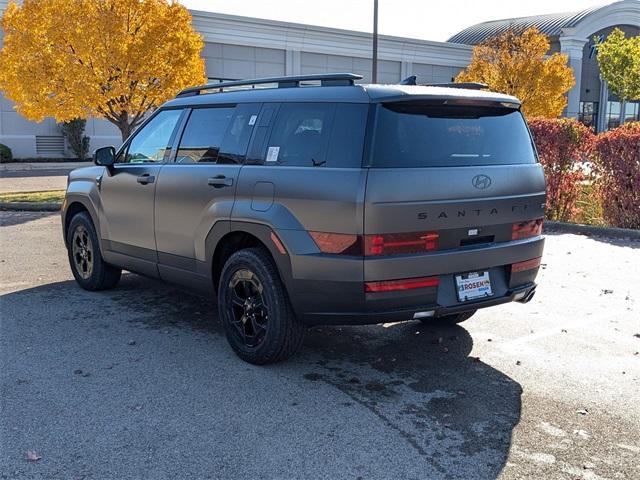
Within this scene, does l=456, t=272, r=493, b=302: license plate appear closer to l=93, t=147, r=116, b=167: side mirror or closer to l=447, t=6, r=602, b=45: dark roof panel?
l=93, t=147, r=116, b=167: side mirror

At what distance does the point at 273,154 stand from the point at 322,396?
5.53ft

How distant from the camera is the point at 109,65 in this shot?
1612cm

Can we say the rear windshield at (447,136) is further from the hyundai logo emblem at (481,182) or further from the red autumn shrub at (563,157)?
the red autumn shrub at (563,157)

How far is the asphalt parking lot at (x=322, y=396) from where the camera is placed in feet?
11.1

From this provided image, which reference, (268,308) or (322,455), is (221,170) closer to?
(268,308)

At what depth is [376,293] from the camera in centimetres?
411

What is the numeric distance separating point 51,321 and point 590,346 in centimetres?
452

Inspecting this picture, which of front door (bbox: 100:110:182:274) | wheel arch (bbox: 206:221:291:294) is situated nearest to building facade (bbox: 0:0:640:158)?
front door (bbox: 100:110:182:274)

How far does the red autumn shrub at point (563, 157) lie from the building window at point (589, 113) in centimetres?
3857

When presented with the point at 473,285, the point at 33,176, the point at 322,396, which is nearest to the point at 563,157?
the point at 473,285

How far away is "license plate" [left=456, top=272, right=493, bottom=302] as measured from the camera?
4391mm

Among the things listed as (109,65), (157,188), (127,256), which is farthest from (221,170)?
(109,65)

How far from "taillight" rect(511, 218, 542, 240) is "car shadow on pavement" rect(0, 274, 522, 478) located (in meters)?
0.97

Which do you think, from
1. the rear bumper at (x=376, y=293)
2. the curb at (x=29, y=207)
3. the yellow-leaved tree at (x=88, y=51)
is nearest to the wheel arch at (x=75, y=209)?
the rear bumper at (x=376, y=293)
